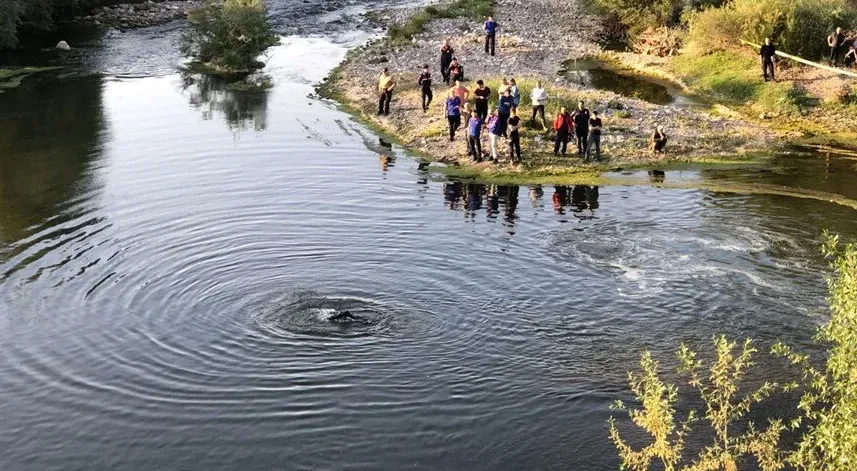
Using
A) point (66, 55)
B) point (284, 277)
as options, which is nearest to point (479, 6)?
point (66, 55)

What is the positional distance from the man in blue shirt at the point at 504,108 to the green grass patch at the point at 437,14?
24.3m

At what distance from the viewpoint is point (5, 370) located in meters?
21.8

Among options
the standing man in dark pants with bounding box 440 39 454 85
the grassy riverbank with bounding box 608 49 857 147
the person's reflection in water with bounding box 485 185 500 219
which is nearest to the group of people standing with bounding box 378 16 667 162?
the person's reflection in water with bounding box 485 185 500 219

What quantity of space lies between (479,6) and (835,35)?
32.2 meters

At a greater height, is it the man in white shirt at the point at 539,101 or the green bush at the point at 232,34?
the green bush at the point at 232,34

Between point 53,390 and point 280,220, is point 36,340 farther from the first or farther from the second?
point 280,220

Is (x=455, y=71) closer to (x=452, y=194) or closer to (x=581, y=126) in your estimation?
(x=581, y=126)

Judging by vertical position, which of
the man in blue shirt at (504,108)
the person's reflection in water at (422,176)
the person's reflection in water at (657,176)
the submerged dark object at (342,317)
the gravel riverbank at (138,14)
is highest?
the gravel riverbank at (138,14)

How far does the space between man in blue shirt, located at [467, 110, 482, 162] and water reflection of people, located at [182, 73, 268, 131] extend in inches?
431

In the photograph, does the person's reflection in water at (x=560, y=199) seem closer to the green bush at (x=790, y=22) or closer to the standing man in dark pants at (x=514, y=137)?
the standing man in dark pants at (x=514, y=137)

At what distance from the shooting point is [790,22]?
48.7 metres

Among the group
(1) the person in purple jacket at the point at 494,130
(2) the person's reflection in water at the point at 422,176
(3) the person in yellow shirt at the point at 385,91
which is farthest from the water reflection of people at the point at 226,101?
(1) the person in purple jacket at the point at 494,130

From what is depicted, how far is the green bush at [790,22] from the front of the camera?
4888 cm

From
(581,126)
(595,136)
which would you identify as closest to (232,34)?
(581,126)
